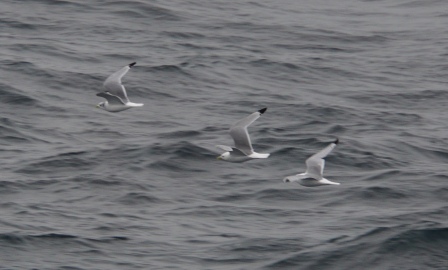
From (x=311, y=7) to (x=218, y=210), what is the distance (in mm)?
19151

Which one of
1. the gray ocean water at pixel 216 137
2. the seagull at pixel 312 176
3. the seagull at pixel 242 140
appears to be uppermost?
the seagull at pixel 242 140

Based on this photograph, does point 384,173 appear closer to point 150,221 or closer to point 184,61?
point 150,221

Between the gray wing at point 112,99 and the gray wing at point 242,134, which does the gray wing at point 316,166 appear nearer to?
the gray wing at point 242,134

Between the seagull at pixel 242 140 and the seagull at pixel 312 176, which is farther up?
the seagull at pixel 242 140

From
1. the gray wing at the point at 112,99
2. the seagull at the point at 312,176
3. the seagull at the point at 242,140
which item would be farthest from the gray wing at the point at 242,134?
the gray wing at the point at 112,99

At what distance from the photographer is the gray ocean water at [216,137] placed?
17766 millimetres

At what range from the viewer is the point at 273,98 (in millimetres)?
26594

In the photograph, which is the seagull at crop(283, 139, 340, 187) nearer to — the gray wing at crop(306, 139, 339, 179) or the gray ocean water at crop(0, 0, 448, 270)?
the gray wing at crop(306, 139, 339, 179)

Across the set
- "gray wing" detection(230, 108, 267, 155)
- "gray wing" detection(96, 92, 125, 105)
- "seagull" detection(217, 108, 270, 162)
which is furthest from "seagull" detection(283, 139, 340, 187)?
"gray wing" detection(96, 92, 125, 105)

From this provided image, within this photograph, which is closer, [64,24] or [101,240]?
[101,240]

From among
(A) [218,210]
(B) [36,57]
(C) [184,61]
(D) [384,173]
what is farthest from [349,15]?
(A) [218,210]

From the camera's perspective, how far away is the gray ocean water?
17766 millimetres

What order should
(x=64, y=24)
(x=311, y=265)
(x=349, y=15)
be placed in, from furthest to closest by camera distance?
(x=349, y=15) → (x=64, y=24) → (x=311, y=265)

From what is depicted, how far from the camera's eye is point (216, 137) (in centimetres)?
2333
